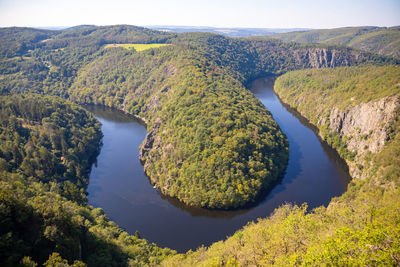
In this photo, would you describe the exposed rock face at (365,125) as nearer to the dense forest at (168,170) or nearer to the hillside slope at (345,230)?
the hillside slope at (345,230)

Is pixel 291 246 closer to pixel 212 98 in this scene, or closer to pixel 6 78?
pixel 212 98

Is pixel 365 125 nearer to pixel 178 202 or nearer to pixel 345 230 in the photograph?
pixel 178 202

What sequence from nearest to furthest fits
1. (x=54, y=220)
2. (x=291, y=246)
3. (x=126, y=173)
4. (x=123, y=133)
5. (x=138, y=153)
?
1. (x=291, y=246)
2. (x=54, y=220)
3. (x=126, y=173)
4. (x=138, y=153)
5. (x=123, y=133)

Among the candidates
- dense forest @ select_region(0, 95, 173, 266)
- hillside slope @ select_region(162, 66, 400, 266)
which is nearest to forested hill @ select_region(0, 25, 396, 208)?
hillside slope @ select_region(162, 66, 400, 266)

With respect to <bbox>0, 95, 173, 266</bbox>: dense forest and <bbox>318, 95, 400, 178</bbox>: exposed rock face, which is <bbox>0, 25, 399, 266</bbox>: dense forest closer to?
<bbox>0, 95, 173, 266</bbox>: dense forest

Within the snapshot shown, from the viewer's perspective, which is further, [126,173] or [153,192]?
[126,173]

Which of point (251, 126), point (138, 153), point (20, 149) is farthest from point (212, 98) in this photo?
point (20, 149)

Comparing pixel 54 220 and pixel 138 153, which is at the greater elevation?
pixel 54 220
